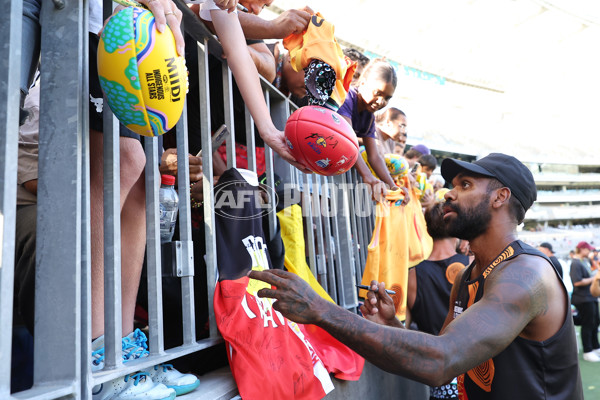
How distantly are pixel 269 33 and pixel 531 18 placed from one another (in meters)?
46.4

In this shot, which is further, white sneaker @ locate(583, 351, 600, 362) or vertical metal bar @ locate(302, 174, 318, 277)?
white sneaker @ locate(583, 351, 600, 362)

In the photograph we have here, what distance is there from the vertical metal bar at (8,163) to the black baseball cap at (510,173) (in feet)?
7.10

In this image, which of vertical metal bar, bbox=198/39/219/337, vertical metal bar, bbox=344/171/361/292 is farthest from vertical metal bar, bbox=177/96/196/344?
vertical metal bar, bbox=344/171/361/292

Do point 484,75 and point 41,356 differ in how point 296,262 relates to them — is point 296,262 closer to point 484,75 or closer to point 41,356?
point 41,356

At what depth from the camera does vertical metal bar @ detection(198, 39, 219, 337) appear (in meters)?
2.33

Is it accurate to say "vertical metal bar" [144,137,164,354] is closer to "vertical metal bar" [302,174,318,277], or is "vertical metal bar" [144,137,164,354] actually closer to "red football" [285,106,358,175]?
"red football" [285,106,358,175]

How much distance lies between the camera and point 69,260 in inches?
58.3

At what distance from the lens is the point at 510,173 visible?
2746 millimetres

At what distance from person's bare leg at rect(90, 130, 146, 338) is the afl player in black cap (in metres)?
0.65

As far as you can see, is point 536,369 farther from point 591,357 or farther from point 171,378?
point 591,357

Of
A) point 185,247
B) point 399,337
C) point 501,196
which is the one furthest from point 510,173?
point 185,247

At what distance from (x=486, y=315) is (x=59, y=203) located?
1585mm

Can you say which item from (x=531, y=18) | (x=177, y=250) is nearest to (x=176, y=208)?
(x=177, y=250)

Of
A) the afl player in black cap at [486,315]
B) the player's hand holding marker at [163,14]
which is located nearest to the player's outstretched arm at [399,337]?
the afl player in black cap at [486,315]
